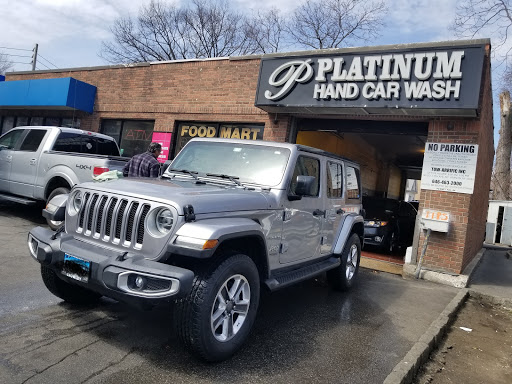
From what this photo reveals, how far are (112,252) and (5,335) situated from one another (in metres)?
1.17

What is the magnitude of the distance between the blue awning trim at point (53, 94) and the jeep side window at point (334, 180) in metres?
10.2

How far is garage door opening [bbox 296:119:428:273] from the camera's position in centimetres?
898

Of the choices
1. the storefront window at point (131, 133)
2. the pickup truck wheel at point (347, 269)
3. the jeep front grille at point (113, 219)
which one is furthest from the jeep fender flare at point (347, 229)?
the storefront window at point (131, 133)

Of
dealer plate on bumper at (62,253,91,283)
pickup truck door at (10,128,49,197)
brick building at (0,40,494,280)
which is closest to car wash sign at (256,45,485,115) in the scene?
brick building at (0,40,494,280)

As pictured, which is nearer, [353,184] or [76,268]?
[76,268]

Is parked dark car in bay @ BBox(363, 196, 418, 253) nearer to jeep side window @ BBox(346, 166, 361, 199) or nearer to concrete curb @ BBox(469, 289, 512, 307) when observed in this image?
concrete curb @ BBox(469, 289, 512, 307)

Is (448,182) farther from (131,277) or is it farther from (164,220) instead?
(131,277)

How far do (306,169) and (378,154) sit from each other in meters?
14.4

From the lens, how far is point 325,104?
849cm

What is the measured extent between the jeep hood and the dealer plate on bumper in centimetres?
61

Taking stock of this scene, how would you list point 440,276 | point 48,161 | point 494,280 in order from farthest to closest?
1. point 494,280
2. point 48,161
3. point 440,276

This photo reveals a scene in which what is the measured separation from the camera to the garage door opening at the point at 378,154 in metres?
8.98

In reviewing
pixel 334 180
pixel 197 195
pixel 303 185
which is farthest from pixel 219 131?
pixel 197 195

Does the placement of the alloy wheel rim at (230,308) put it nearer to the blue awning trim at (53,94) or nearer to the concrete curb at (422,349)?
the concrete curb at (422,349)
